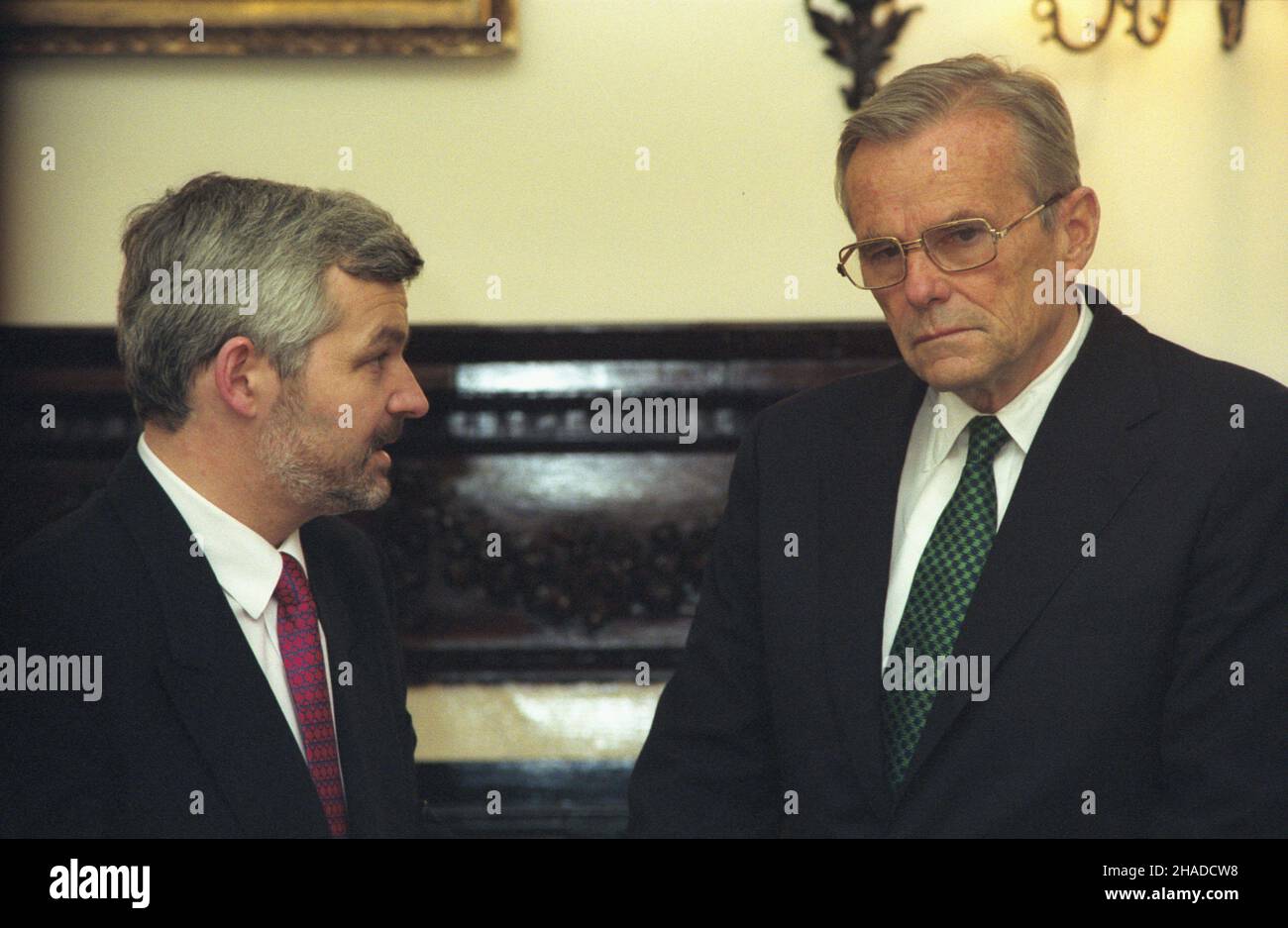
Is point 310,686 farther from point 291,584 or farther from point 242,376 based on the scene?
point 242,376

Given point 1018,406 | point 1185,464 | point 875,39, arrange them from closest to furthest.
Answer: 1. point 1185,464
2. point 1018,406
3. point 875,39

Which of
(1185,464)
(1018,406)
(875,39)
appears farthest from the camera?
(875,39)

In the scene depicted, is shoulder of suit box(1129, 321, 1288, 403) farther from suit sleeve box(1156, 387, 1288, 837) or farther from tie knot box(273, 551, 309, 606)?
tie knot box(273, 551, 309, 606)

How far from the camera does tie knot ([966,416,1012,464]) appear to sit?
2.16 m

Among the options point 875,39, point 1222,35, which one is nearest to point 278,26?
point 875,39

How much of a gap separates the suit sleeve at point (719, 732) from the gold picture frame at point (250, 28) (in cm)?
168

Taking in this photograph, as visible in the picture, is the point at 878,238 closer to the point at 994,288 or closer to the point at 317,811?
the point at 994,288

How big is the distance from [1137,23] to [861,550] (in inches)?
73.6

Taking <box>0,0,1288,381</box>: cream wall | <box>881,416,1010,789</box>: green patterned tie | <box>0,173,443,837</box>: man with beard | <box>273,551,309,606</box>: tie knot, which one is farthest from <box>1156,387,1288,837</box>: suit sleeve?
<box>0,0,1288,381</box>: cream wall

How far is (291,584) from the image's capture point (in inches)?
85.7

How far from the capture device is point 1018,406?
2158mm

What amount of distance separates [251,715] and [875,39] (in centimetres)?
223

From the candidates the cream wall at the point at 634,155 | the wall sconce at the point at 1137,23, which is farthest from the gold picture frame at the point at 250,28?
the wall sconce at the point at 1137,23

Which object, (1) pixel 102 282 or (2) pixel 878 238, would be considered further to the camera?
(1) pixel 102 282
